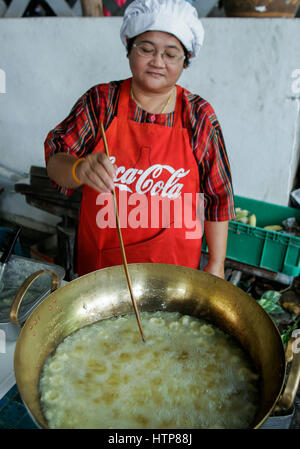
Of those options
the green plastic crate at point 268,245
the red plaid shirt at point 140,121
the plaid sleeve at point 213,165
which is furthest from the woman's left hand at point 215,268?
the green plastic crate at point 268,245

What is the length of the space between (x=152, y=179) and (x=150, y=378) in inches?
36.4

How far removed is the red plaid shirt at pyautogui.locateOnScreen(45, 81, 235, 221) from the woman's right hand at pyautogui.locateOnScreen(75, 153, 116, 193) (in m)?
0.48

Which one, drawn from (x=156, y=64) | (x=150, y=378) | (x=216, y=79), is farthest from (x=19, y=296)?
(x=216, y=79)

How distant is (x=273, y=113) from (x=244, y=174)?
53cm

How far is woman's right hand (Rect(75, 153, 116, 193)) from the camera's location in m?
1.10

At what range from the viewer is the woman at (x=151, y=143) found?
1.47 meters

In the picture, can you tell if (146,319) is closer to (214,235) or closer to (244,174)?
(214,235)

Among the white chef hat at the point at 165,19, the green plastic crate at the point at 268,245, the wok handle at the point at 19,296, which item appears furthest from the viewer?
the green plastic crate at the point at 268,245

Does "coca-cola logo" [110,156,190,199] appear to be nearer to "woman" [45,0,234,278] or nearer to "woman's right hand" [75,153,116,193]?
"woman" [45,0,234,278]

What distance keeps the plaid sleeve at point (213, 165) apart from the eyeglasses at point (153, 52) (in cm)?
29

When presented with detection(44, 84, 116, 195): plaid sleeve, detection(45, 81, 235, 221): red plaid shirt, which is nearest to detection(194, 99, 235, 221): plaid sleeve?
detection(45, 81, 235, 221): red plaid shirt

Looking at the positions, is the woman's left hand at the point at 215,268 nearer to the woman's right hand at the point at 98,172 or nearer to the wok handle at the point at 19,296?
the woman's right hand at the point at 98,172

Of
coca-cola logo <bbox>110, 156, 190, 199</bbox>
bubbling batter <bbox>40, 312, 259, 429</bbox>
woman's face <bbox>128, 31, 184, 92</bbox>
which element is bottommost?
bubbling batter <bbox>40, 312, 259, 429</bbox>

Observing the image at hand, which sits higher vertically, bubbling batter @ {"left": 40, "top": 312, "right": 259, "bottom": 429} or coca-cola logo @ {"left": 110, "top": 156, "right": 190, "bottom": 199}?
coca-cola logo @ {"left": 110, "top": 156, "right": 190, "bottom": 199}
